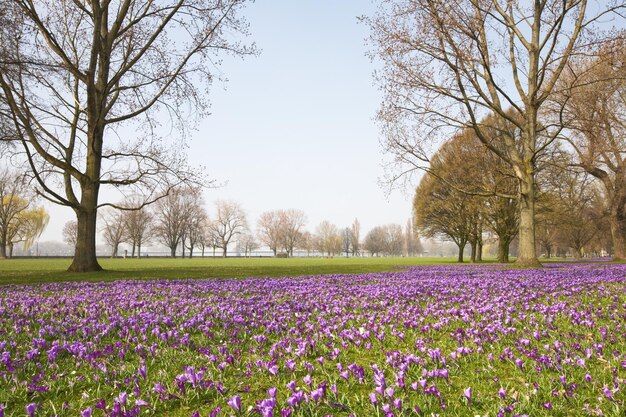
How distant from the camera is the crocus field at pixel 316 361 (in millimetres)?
3100

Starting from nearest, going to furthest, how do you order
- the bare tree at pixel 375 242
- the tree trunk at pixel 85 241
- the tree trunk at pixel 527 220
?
the tree trunk at pixel 85 241 → the tree trunk at pixel 527 220 → the bare tree at pixel 375 242

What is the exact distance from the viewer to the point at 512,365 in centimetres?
409

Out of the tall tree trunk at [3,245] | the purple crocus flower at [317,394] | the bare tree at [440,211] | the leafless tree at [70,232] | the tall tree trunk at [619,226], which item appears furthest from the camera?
the leafless tree at [70,232]

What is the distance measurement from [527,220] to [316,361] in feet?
69.8

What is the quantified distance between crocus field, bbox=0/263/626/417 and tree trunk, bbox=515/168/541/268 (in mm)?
15290

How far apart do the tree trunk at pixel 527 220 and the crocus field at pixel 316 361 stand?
1529cm

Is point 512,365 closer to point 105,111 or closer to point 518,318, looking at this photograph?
point 518,318

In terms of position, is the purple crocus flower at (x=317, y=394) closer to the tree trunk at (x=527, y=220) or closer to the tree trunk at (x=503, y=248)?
the tree trunk at (x=527, y=220)

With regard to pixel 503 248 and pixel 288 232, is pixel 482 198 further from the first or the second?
pixel 288 232

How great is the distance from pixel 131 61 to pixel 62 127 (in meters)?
5.64

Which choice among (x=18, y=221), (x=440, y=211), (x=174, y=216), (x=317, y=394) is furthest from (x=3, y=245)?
(x=317, y=394)

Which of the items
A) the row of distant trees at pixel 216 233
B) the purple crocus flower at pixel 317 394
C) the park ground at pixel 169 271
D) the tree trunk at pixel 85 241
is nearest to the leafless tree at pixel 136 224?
the row of distant trees at pixel 216 233

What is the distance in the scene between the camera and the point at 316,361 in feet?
14.3

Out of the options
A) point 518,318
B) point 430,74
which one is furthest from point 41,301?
point 430,74
